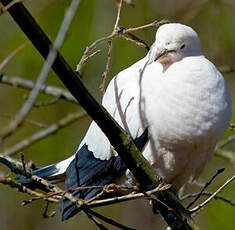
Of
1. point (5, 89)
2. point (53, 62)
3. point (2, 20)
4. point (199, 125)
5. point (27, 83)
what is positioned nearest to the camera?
point (53, 62)

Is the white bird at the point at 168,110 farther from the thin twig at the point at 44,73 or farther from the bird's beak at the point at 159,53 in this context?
the thin twig at the point at 44,73

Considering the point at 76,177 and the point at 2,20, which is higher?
the point at 2,20

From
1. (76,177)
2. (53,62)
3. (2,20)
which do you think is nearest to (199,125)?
(76,177)

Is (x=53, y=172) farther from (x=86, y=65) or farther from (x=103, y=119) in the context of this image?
(x=86, y=65)

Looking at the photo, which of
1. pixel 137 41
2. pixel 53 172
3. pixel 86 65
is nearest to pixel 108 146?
pixel 53 172

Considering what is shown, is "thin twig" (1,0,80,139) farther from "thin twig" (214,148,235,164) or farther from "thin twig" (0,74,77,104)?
"thin twig" (214,148,235,164)

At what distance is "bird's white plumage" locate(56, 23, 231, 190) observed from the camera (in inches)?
134

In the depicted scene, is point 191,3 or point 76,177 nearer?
point 76,177

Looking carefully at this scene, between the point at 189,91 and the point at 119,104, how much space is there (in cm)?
38

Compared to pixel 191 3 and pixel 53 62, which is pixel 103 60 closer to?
pixel 191 3

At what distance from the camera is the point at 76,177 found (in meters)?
3.67

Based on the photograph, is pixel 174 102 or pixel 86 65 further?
pixel 86 65

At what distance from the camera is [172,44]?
11.5ft

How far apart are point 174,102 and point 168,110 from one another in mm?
51
